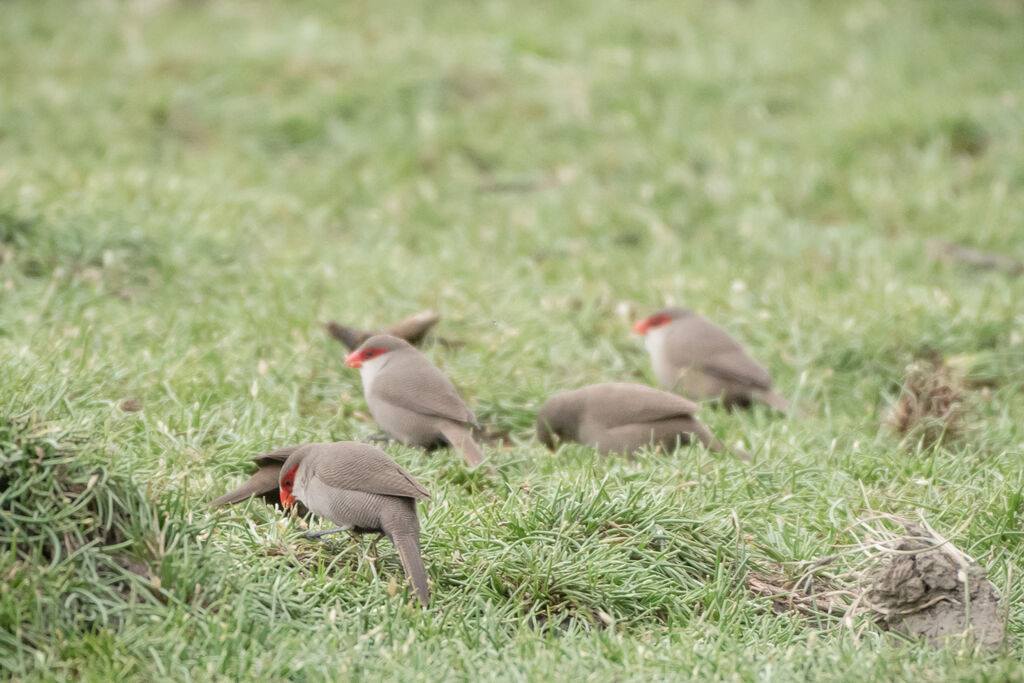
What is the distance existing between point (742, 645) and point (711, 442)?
1614 millimetres

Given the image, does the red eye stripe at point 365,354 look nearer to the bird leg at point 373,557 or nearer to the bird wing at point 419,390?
the bird wing at point 419,390

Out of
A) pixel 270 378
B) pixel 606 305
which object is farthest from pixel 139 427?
pixel 606 305

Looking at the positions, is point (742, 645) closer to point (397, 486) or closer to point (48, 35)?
point (397, 486)

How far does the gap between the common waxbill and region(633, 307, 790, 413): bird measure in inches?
48.6

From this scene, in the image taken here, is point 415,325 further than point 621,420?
Yes

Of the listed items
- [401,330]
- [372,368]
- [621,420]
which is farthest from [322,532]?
[401,330]

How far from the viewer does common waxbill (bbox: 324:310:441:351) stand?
5977 mm

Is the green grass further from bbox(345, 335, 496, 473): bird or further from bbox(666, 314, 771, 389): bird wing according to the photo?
bbox(666, 314, 771, 389): bird wing

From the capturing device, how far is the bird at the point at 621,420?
208 inches

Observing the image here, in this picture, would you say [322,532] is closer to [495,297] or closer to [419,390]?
[419,390]

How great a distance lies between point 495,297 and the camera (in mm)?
7082

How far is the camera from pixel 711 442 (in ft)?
17.2

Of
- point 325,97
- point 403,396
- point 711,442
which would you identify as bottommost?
point 711,442

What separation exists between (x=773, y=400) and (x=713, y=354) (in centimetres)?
40
